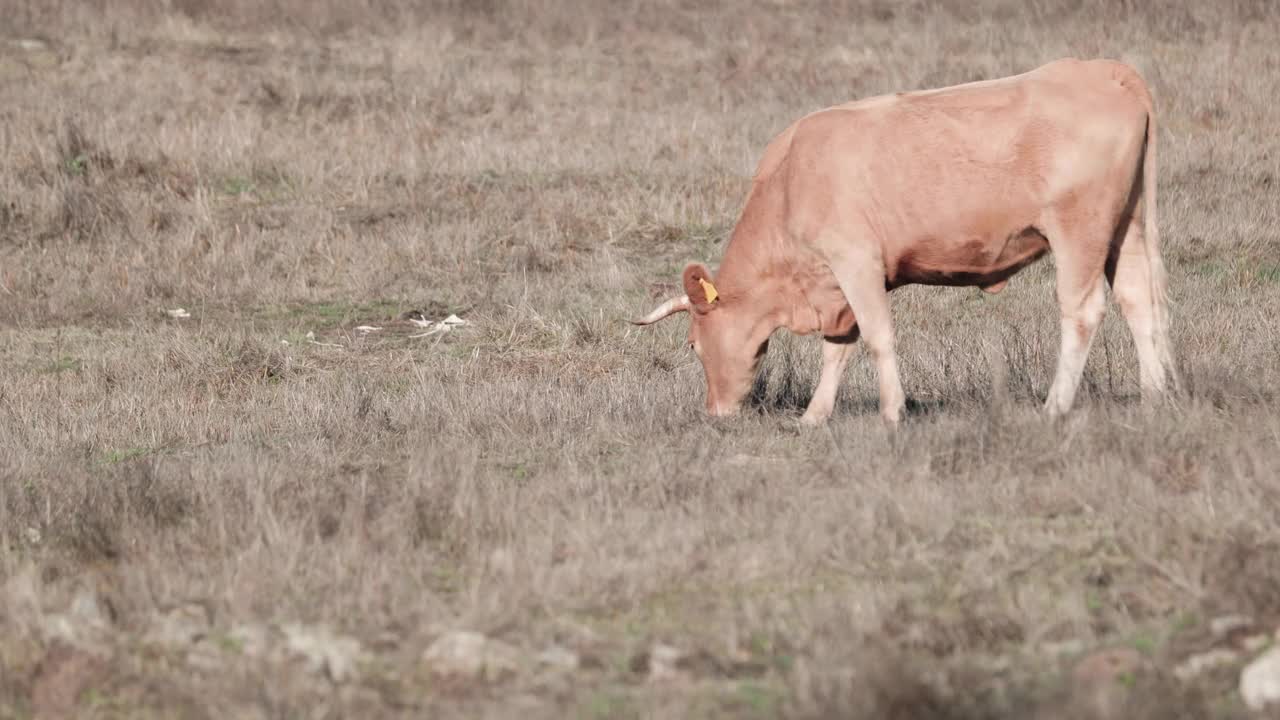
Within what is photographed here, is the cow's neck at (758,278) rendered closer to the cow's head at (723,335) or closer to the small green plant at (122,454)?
the cow's head at (723,335)

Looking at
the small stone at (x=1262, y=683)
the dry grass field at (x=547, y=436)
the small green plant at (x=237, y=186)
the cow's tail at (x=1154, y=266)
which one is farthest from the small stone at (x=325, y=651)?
the small green plant at (x=237, y=186)

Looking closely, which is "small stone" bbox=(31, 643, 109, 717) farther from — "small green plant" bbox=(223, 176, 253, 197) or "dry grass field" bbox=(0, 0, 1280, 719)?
"small green plant" bbox=(223, 176, 253, 197)

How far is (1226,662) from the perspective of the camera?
475 centimetres

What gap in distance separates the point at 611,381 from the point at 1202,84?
10.9 metres

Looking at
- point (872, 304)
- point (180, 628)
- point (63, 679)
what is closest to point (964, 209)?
point (872, 304)

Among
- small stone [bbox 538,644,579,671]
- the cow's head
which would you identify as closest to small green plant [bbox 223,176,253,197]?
the cow's head

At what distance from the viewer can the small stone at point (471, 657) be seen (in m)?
4.92

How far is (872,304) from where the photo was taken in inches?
316

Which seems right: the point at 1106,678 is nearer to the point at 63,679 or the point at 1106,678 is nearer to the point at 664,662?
the point at 664,662

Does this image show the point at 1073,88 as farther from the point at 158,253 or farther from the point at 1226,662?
the point at 158,253

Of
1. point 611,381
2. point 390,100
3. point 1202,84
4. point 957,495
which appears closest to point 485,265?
point 611,381

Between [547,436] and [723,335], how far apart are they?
119 cm

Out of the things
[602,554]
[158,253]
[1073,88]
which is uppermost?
[1073,88]

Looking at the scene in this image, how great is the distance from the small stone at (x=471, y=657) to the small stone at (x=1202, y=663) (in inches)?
75.4
